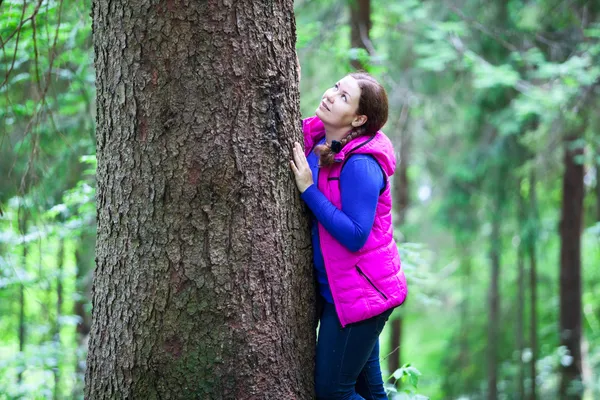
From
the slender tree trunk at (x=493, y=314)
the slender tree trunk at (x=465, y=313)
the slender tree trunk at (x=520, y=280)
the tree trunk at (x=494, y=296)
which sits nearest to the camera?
the slender tree trunk at (x=520, y=280)

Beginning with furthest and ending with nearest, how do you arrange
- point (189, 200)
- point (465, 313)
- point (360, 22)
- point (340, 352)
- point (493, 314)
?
point (465, 313), point (493, 314), point (360, 22), point (340, 352), point (189, 200)

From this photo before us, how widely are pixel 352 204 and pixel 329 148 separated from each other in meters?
0.31

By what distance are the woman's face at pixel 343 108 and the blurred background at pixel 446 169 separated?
4.69 feet

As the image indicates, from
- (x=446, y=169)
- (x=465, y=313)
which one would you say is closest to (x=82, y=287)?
(x=446, y=169)

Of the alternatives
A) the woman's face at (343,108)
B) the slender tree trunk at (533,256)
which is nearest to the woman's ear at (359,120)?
the woman's face at (343,108)

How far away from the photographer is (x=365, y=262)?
2646 mm

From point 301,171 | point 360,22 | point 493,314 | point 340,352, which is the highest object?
point 360,22

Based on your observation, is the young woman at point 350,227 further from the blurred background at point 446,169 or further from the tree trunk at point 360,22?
the tree trunk at point 360,22

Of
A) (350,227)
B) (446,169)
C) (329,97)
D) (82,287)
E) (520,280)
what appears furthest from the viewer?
(520,280)

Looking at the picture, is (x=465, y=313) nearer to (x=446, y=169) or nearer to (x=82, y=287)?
(x=446, y=169)

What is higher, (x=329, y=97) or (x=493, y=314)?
Result: (x=329, y=97)

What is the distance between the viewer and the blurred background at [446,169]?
19.1 feet

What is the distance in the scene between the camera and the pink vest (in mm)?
2629

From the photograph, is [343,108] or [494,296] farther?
[494,296]
